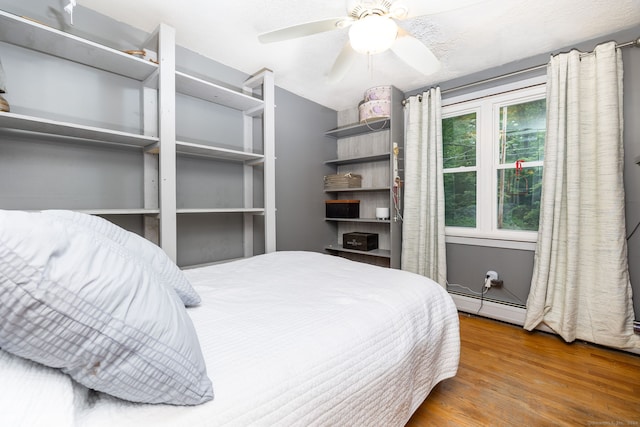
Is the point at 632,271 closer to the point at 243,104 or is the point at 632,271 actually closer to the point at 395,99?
the point at 395,99

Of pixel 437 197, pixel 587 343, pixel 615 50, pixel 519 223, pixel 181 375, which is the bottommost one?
pixel 587 343

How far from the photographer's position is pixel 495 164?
2.60 meters

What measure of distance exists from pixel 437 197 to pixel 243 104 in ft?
6.60

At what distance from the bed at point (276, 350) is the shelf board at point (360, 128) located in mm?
2025

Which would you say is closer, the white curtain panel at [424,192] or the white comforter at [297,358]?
the white comforter at [297,358]

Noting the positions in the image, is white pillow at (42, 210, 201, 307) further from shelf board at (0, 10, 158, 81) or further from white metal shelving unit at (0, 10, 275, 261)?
shelf board at (0, 10, 158, 81)

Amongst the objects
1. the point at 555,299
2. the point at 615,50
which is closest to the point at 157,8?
the point at 615,50

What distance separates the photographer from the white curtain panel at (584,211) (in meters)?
1.94

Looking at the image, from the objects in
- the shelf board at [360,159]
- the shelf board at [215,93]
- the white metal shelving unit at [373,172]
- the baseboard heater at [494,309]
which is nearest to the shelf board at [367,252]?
the white metal shelving unit at [373,172]

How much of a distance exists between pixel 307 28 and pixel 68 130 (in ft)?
4.79

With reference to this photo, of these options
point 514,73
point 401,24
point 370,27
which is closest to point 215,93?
point 370,27

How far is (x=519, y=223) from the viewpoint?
99.0 inches

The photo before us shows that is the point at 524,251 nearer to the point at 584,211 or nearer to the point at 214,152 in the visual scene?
the point at 584,211

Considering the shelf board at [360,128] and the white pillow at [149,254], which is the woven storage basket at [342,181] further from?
the white pillow at [149,254]
